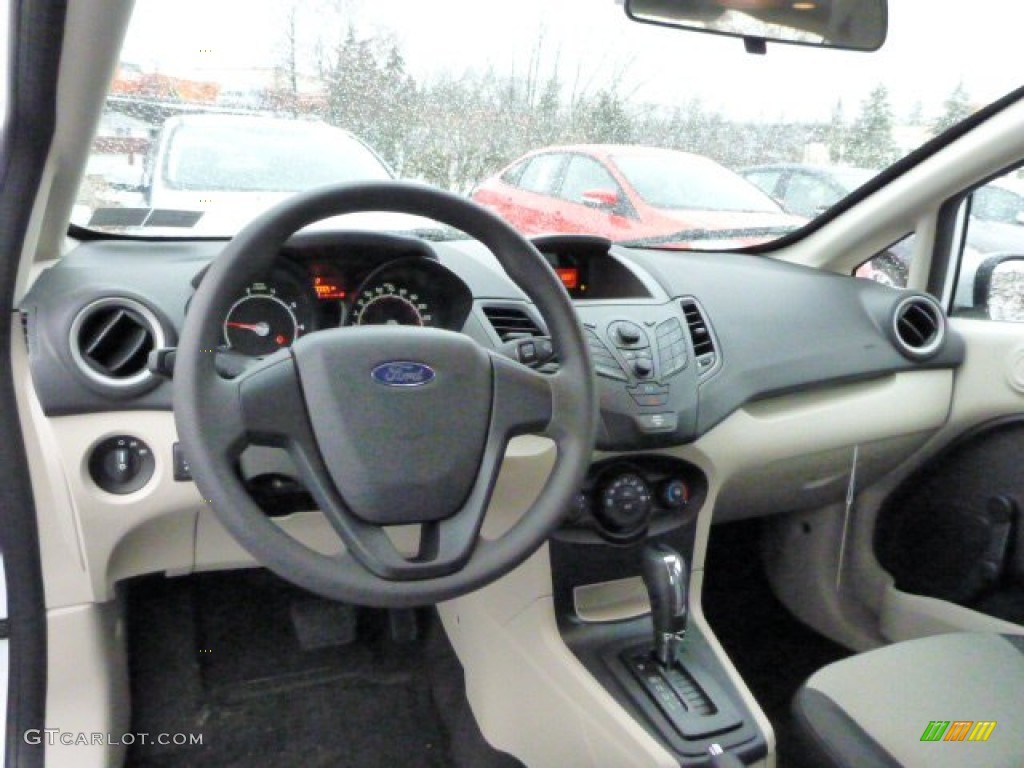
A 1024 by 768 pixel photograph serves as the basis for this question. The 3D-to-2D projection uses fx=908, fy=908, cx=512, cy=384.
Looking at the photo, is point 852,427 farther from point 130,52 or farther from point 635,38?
point 130,52

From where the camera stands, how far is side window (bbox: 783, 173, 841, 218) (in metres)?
2.34

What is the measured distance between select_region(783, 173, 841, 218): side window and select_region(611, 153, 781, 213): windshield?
10 cm

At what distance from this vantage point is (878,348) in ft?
7.24

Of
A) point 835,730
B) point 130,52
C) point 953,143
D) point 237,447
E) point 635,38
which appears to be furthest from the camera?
point 953,143

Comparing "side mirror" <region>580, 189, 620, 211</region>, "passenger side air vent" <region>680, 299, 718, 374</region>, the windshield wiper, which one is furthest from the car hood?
"passenger side air vent" <region>680, 299, 718, 374</region>

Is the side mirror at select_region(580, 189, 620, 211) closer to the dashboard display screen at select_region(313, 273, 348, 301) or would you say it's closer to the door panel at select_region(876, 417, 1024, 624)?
the dashboard display screen at select_region(313, 273, 348, 301)

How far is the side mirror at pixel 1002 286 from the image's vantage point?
2363 mm

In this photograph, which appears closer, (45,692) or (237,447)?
(237,447)

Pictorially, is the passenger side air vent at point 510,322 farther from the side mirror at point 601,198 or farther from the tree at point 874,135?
the tree at point 874,135

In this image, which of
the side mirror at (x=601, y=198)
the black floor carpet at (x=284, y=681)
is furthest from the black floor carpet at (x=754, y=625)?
the side mirror at (x=601, y=198)

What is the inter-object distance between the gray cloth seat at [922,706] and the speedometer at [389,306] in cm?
98

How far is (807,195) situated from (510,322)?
1031 millimetres

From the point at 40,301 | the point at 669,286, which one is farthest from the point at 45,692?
the point at 669,286

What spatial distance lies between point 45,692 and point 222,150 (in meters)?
1.11
